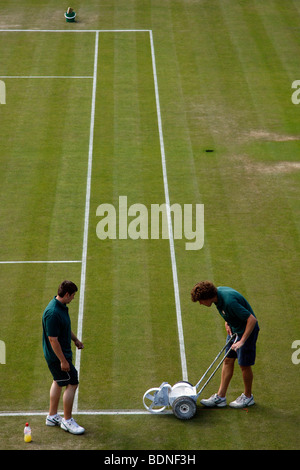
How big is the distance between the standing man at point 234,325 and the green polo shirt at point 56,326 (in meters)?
1.64

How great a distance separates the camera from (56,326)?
30.0 feet

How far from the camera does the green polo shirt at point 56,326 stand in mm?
9125

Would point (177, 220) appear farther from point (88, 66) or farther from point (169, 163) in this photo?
point (88, 66)

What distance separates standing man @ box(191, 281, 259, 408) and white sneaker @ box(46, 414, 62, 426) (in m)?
2.01

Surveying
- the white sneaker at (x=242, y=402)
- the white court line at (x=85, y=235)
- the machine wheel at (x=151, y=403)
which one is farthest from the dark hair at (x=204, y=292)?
the white court line at (x=85, y=235)

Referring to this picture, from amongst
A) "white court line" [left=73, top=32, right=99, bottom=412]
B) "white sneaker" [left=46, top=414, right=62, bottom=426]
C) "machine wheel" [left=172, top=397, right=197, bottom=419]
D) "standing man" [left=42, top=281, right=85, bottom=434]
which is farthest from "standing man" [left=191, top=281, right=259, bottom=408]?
"white court line" [left=73, top=32, right=99, bottom=412]

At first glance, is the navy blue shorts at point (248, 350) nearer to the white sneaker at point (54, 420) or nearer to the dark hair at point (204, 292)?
the dark hair at point (204, 292)

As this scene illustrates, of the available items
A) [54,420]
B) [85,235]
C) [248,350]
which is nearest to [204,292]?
[248,350]

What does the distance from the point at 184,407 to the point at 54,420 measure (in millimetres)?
1735

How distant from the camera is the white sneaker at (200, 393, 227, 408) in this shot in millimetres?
10284

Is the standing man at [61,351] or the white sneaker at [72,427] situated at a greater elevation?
the standing man at [61,351]

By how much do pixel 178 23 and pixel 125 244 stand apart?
15.7 m

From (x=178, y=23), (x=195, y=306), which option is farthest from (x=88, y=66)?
(x=195, y=306)

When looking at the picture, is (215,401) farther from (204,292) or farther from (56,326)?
(56,326)
